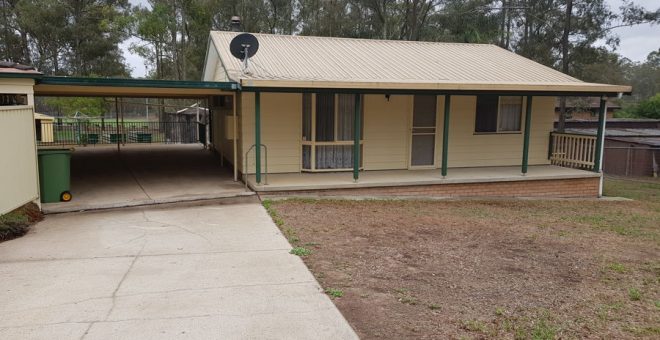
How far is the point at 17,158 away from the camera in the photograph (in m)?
7.28

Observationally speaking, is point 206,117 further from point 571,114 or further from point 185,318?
point 571,114

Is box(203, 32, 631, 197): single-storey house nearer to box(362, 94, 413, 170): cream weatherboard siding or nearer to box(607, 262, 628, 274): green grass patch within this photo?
box(362, 94, 413, 170): cream weatherboard siding

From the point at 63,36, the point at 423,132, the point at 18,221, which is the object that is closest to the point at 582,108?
the point at 423,132

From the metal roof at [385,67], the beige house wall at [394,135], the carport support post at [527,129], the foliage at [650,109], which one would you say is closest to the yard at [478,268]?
the carport support post at [527,129]

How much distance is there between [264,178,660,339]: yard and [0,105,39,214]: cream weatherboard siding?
12.4 ft

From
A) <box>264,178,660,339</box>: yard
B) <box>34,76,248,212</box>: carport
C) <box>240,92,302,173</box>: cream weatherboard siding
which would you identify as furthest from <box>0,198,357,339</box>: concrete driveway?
<box>240,92,302,173</box>: cream weatherboard siding

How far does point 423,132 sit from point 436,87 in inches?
87.0

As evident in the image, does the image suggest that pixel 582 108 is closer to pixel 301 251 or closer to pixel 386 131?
pixel 386 131

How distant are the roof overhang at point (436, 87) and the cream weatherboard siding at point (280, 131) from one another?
1.42m

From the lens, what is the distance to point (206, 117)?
18.8 m

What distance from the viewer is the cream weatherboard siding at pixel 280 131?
36.3 feet

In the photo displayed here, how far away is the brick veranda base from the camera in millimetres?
10305

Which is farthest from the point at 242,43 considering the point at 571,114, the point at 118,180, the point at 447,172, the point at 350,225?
the point at 571,114

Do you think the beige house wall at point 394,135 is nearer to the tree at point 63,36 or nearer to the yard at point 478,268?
the yard at point 478,268
